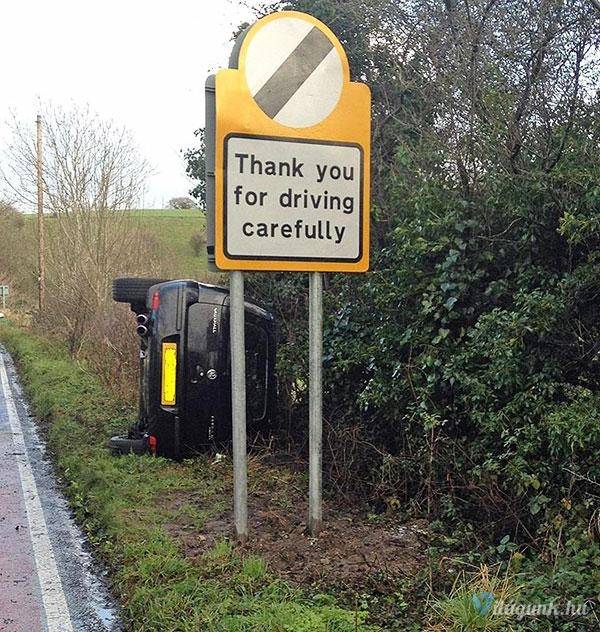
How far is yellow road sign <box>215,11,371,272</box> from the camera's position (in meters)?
5.13

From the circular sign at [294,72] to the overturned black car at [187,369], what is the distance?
2.85 meters

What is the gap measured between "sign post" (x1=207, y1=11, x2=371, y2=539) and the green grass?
662mm

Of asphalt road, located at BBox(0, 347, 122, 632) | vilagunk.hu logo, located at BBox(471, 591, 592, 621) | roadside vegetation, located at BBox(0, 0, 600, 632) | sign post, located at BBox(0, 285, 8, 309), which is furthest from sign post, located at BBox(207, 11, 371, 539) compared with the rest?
sign post, located at BBox(0, 285, 8, 309)

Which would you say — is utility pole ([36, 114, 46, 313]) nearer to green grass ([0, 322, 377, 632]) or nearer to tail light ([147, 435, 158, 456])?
green grass ([0, 322, 377, 632])

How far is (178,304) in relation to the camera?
762cm

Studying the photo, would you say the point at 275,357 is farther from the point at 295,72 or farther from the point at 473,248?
the point at 295,72

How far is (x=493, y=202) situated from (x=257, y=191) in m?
1.99

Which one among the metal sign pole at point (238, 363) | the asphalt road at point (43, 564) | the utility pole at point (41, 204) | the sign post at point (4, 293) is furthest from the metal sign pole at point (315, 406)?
the sign post at point (4, 293)

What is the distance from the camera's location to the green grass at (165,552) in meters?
4.15

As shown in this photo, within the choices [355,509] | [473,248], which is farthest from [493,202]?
[355,509]

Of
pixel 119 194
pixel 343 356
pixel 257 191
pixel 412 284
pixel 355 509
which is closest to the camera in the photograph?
pixel 257 191

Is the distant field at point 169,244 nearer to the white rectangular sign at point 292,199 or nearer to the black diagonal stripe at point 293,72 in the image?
the white rectangular sign at point 292,199

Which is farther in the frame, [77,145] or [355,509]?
[77,145]

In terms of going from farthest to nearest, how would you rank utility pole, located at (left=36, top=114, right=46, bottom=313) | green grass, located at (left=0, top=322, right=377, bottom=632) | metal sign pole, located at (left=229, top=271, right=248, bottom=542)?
utility pole, located at (left=36, top=114, right=46, bottom=313) < metal sign pole, located at (left=229, top=271, right=248, bottom=542) < green grass, located at (left=0, top=322, right=377, bottom=632)
